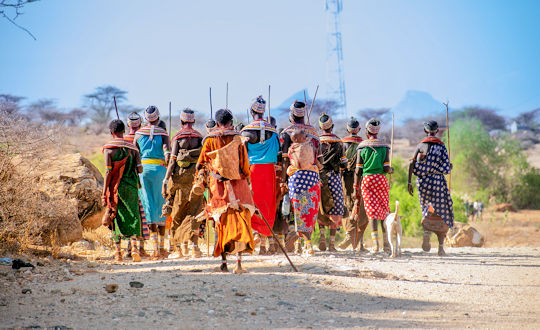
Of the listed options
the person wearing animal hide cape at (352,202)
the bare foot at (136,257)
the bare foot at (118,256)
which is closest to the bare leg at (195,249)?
the bare foot at (136,257)

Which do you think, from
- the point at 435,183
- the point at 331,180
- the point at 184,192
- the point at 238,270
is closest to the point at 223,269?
the point at 238,270

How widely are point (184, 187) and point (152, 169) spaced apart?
607 millimetres

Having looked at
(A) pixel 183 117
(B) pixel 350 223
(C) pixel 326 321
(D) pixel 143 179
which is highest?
(A) pixel 183 117

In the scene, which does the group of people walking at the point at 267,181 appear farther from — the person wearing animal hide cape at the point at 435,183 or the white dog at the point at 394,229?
the white dog at the point at 394,229

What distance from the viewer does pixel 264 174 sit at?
9.06 metres

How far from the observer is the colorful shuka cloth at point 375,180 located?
9977 mm

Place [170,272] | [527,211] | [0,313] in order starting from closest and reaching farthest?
[0,313] → [170,272] → [527,211]

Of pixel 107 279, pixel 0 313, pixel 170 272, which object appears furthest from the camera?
pixel 170 272

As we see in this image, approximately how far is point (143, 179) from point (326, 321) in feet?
15.8

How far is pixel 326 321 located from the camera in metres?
5.50

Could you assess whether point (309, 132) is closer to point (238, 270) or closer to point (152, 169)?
point (152, 169)

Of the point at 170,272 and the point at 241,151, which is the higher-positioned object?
the point at 241,151

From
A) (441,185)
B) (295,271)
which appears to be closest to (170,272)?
(295,271)

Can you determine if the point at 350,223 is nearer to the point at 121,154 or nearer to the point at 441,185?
the point at 441,185
